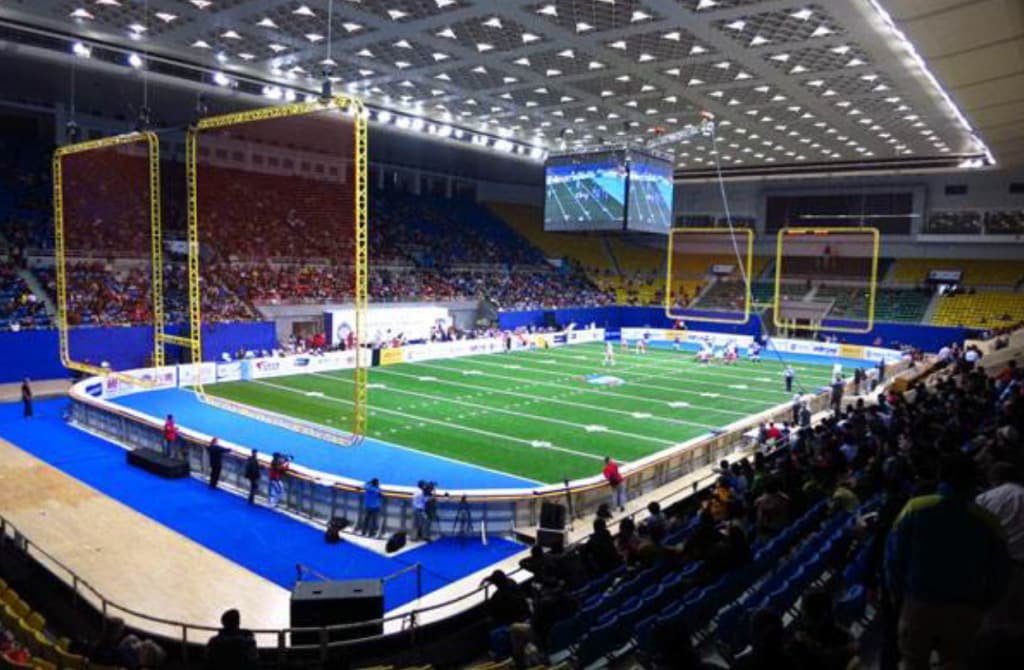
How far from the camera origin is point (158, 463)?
18.5 meters

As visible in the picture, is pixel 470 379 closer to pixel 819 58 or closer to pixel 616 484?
pixel 616 484

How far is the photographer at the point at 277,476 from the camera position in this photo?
1616 centimetres

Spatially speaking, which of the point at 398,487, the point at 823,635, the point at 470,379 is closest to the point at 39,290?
the point at 470,379

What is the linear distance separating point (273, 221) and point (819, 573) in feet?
129

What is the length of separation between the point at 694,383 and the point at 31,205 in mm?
31448

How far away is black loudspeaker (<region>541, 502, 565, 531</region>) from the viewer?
1348 cm

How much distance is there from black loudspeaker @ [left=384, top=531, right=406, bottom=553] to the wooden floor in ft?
7.65

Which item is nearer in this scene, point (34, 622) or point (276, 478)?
point (34, 622)

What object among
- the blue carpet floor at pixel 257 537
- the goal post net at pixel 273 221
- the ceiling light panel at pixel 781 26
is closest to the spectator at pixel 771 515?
the blue carpet floor at pixel 257 537

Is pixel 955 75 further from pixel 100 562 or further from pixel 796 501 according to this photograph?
pixel 100 562

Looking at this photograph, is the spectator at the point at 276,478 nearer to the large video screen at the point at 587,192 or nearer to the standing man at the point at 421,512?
the standing man at the point at 421,512

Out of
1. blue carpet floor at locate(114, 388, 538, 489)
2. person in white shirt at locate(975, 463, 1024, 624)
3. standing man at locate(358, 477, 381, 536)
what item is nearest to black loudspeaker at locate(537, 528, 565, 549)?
standing man at locate(358, 477, 381, 536)

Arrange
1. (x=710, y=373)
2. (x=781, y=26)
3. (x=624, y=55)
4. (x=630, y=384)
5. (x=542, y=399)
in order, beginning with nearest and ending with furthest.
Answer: (x=781, y=26), (x=624, y=55), (x=542, y=399), (x=630, y=384), (x=710, y=373)

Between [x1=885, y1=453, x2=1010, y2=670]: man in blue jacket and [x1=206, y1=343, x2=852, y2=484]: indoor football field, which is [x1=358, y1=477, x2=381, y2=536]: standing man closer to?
[x1=206, y1=343, x2=852, y2=484]: indoor football field
